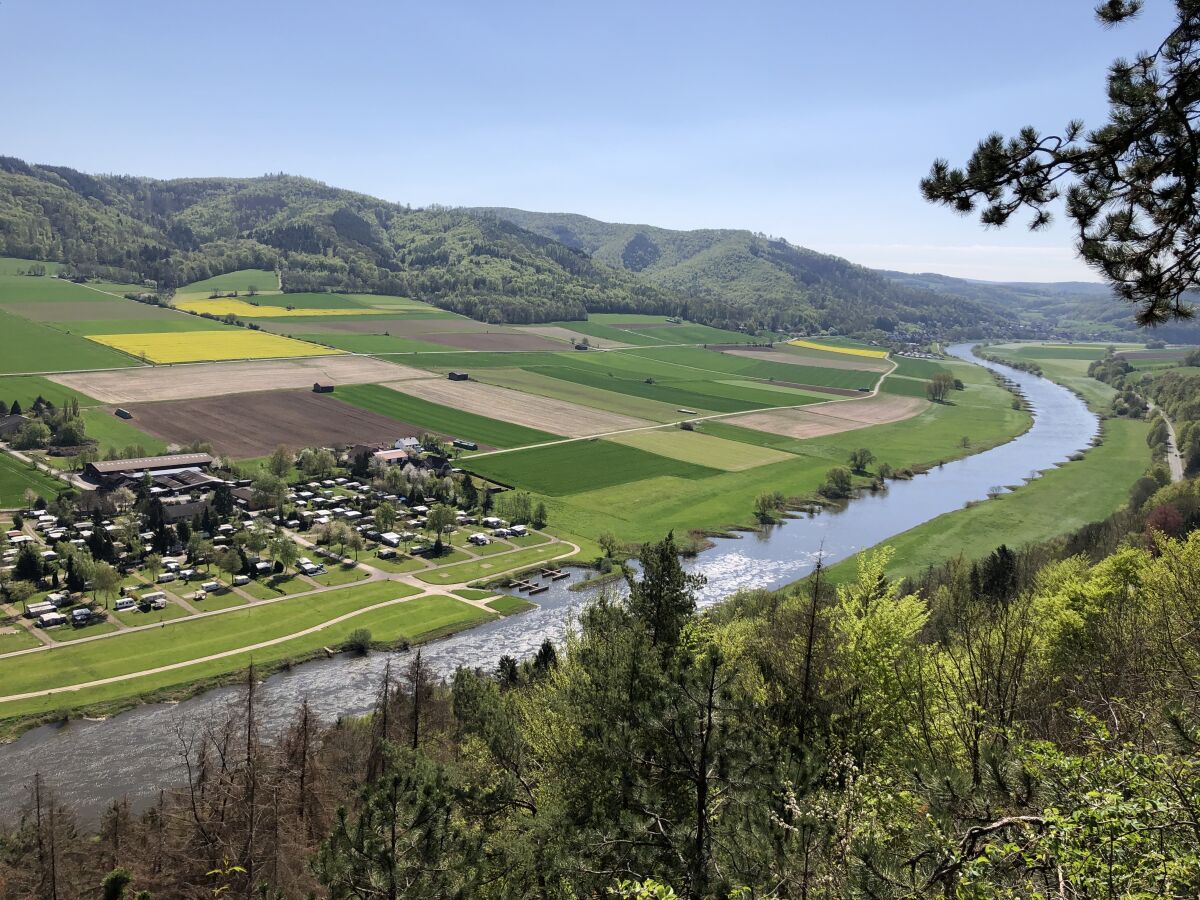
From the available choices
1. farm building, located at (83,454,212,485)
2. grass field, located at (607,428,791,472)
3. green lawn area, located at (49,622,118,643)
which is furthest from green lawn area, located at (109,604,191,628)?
grass field, located at (607,428,791,472)

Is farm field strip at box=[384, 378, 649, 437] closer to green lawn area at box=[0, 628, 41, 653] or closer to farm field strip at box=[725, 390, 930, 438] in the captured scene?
farm field strip at box=[725, 390, 930, 438]

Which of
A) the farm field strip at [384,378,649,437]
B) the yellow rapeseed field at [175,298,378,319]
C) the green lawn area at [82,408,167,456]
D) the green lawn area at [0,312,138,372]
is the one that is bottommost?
the green lawn area at [82,408,167,456]

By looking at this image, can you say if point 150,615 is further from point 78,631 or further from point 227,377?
point 227,377

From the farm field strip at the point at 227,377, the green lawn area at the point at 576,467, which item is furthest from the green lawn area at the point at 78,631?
→ the farm field strip at the point at 227,377

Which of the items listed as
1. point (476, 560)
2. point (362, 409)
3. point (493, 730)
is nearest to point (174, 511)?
point (476, 560)

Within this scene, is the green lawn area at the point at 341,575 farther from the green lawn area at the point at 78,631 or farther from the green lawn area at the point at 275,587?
the green lawn area at the point at 78,631

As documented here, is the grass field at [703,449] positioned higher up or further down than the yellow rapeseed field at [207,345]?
further down
